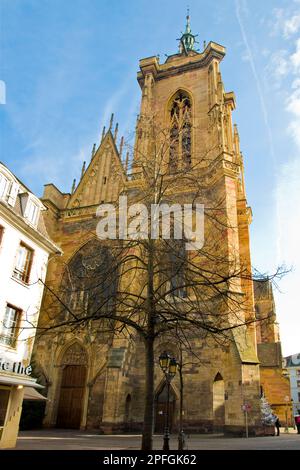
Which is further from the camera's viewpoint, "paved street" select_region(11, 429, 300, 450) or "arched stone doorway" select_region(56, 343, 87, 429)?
"arched stone doorway" select_region(56, 343, 87, 429)

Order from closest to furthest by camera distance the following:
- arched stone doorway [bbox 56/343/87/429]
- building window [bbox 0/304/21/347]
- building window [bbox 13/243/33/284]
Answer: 1. building window [bbox 0/304/21/347]
2. building window [bbox 13/243/33/284]
3. arched stone doorway [bbox 56/343/87/429]

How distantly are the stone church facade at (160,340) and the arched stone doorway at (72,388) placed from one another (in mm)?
49

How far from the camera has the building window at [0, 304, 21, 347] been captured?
40.6ft

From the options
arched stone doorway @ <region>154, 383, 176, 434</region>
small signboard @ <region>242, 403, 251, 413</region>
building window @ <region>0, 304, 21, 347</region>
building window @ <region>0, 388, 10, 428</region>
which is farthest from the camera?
arched stone doorway @ <region>154, 383, 176, 434</region>

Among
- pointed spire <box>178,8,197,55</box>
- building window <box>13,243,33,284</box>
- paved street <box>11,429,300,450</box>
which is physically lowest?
paved street <box>11,429,300,450</box>

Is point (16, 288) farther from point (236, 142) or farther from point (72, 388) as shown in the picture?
point (236, 142)

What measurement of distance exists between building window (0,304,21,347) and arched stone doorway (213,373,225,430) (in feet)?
29.5

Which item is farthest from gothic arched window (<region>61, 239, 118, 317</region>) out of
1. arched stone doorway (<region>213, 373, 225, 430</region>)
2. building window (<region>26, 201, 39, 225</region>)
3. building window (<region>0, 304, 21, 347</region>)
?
arched stone doorway (<region>213, 373, 225, 430</region>)

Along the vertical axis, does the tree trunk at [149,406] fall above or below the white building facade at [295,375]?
below

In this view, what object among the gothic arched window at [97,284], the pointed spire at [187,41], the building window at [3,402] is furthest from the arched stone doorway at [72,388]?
the pointed spire at [187,41]

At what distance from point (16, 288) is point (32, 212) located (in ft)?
12.0

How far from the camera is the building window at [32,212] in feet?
50.3

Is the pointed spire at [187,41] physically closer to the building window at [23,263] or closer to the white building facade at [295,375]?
the building window at [23,263]

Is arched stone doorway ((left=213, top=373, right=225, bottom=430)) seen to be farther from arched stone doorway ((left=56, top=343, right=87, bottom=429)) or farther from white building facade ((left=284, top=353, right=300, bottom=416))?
white building facade ((left=284, top=353, right=300, bottom=416))
